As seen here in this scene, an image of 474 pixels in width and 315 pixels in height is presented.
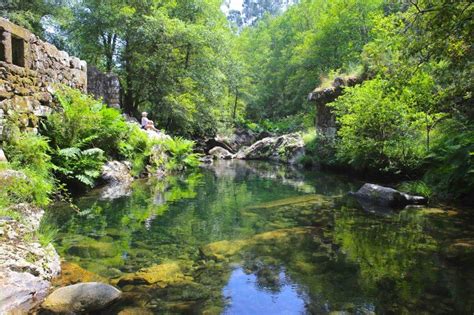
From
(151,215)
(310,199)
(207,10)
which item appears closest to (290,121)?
(207,10)

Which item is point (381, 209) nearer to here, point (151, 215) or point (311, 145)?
point (151, 215)

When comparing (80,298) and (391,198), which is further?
(391,198)

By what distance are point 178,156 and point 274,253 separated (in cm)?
1206

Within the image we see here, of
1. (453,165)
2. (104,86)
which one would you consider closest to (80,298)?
(453,165)

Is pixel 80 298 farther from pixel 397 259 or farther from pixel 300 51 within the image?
pixel 300 51

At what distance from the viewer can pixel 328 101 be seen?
19156 mm

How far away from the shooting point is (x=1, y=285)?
346 centimetres

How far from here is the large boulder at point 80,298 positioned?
11.4 ft

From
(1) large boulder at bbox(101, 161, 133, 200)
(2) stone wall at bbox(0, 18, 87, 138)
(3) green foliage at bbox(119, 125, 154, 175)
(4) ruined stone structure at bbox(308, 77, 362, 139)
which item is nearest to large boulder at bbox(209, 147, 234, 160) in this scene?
(4) ruined stone structure at bbox(308, 77, 362, 139)

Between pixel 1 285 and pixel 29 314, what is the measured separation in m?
0.39

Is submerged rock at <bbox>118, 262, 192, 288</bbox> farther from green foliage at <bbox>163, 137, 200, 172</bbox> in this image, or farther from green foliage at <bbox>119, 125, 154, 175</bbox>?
green foliage at <bbox>163, 137, 200, 172</bbox>

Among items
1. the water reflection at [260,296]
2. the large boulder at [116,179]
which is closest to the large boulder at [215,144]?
the large boulder at [116,179]

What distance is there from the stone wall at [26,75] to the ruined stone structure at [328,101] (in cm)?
1222

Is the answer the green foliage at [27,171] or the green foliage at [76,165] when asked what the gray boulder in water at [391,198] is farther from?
the green foliage at [27,171]
